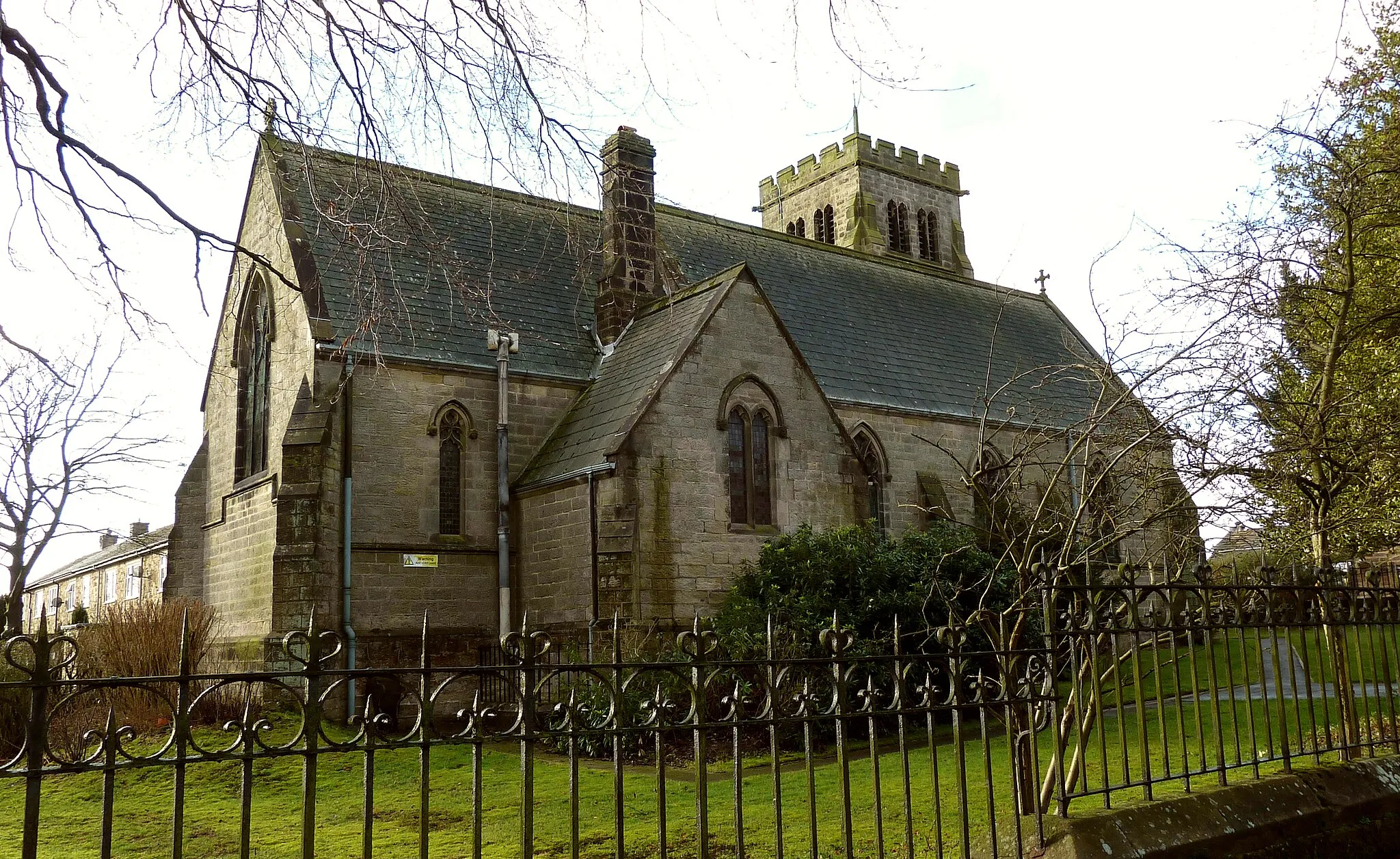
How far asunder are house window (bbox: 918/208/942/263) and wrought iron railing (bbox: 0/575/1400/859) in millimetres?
24148

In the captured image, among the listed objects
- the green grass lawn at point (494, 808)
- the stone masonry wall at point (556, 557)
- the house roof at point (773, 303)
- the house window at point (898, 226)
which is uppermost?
the house window at point (898, 226)

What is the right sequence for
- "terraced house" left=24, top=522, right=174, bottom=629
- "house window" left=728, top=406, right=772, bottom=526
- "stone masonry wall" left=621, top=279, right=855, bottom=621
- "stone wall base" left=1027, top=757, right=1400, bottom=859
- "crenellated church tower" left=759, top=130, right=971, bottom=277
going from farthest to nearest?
1. "crenellated church tower" left=759, top=130, right=971, bottom=277
2. "terraced house" left=24, top=522, right=174, bottom=629
3. "house window" left=728, top=406, right=772, bottom=526
4. "stone masonry wall" left=621, top=279, right=855, bottom=621
5. "stone wall base" left=1027, top=757, right=1400, bottom=859

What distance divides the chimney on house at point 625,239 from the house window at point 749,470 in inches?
170

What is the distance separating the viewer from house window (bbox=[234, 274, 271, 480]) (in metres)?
19.6

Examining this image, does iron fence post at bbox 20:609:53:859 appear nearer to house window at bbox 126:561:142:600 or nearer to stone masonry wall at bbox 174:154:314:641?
stone masonry wall at bbox 174:154:314:641

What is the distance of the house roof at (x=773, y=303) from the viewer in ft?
60.8

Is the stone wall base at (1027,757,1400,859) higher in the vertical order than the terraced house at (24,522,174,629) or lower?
lower

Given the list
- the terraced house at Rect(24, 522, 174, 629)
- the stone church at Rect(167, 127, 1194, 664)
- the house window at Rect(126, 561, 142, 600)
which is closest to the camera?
the stone church at Rect(167, 127, 1194, 664)

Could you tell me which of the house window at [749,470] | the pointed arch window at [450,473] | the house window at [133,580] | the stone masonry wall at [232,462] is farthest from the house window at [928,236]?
the house window at [133,580]

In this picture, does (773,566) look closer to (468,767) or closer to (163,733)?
(468,767)

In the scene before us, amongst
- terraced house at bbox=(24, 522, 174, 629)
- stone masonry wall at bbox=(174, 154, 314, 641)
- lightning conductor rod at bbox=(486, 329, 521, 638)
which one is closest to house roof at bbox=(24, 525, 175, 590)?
terraced house at bbox=(24, 522, 174, 629)

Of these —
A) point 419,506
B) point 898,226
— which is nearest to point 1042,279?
point 898,226

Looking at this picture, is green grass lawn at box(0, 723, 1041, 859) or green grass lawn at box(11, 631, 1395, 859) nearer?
green grass lawn at box(11, 631, 1395, 859)

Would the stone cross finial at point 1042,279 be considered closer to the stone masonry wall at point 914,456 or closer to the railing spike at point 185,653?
the stone masonry wall at point 914,456
